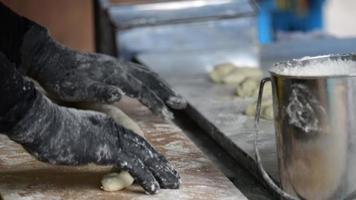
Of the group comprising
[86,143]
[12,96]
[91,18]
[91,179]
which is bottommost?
[91,179]

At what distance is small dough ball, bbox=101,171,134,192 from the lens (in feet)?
4.94

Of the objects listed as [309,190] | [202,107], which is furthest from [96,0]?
[309,190]

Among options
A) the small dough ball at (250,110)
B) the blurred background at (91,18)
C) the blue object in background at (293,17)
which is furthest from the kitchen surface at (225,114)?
the blue object in background at (293,17)

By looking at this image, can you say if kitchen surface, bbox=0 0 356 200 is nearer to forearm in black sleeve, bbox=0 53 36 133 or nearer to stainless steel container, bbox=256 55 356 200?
stainless steel container, bbox=256 55 356 200

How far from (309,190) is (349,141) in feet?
0.39

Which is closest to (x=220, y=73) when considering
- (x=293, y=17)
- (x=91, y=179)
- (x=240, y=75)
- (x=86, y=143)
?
(x=240, y=75)

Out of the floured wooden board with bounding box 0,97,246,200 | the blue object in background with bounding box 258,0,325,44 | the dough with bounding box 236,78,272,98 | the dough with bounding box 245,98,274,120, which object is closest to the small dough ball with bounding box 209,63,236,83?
the dough with bounding box 236,78,272,98

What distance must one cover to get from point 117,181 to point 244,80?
103 cm

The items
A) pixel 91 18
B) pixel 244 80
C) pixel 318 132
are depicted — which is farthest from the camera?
pixel 91 18

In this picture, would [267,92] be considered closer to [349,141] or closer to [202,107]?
[202,107]

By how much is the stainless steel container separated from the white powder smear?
83mm

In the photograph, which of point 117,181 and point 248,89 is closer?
point 117,181

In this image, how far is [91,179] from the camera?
1600 millimetres

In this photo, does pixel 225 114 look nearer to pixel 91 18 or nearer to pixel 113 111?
pixel 113 111
